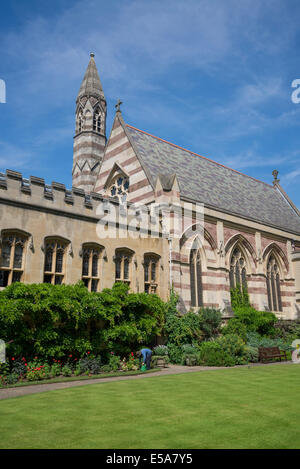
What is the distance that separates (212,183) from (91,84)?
1870 centimetres

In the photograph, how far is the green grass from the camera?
5.00 meters

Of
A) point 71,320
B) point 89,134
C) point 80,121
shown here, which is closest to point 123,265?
point 71,320

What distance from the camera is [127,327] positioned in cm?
1534

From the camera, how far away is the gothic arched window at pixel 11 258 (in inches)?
551

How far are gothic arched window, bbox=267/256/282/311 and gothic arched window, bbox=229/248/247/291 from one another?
2916mm

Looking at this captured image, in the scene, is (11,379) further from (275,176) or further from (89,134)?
(275,176)

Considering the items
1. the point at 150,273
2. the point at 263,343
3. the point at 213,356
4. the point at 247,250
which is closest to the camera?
the point at 213,356

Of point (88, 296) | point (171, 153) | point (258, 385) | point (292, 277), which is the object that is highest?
point (171, 153)

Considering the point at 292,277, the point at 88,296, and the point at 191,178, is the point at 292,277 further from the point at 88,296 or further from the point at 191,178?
the point at 88,296

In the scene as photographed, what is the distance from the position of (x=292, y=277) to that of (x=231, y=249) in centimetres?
698

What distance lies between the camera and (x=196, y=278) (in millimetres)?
22031

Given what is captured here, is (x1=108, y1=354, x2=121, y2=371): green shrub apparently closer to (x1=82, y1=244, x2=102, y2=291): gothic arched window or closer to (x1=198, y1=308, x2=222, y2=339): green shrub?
(x1=82, y1=244, x2=102, y2=291): gothic arched window
